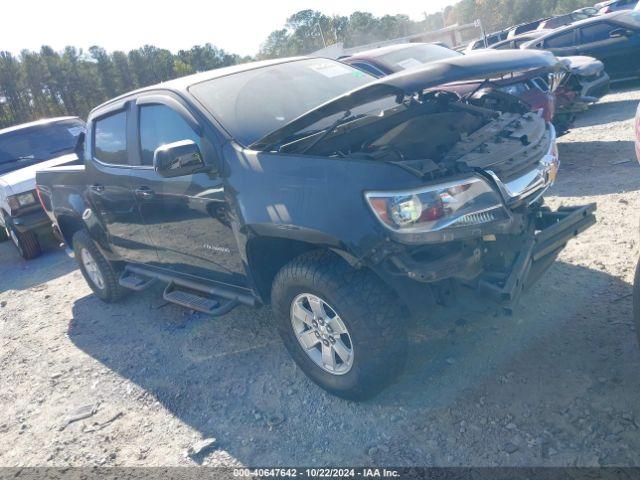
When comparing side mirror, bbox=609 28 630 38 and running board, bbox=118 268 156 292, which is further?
side mirror, bbox=609 28 630 38

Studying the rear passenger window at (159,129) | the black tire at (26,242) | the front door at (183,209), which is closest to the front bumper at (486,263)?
the front door at (183,209)

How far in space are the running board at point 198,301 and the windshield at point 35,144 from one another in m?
5.72

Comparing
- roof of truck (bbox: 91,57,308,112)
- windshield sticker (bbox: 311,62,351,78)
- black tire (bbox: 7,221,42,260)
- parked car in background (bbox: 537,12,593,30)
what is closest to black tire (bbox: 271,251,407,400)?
roof of truck (bbox: 91,57,308,112)

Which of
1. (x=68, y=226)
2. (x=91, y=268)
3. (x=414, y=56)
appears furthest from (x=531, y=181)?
(x=414, y=56)

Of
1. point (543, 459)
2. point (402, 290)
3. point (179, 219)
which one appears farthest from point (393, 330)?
point (179, 219)

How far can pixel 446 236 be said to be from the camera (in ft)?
8.66

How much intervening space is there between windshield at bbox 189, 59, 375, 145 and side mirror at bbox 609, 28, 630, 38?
8416 mm

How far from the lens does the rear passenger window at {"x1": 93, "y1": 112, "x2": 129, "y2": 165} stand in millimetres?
4484

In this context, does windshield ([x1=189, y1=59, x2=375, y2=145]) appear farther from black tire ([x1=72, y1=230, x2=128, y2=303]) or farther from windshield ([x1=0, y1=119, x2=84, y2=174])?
windshield ([x1=0, y1=119, x2=84, y2=174])

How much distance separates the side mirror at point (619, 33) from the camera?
10.5m

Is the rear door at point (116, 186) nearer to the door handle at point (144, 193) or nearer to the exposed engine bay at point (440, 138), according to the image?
the door handle at point (144, 193)

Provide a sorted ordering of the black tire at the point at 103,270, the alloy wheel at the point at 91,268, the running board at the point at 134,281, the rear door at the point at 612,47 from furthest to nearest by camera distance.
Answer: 1. the rear door at the point at 612,47
2. the alloy wheel at the point at 91,268
3. the black tire at the point at 103,270
4. the running board at the point at 134,281

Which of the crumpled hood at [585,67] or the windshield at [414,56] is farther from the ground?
the windshield at [414,56]

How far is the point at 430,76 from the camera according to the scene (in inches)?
Answer: 106
